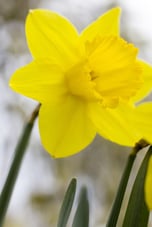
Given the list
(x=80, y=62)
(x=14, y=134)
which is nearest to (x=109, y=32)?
(x=80, y=62)

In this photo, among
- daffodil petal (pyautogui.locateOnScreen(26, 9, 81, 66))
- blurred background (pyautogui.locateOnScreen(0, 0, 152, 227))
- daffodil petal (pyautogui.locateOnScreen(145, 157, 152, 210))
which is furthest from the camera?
blurred background (pyautogui.locateOnScreen(0, 0, 152, 227))

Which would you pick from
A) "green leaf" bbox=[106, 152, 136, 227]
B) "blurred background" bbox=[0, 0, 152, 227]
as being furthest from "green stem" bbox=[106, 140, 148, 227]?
"blurred background" bbox=[0, 0, 152, 227]

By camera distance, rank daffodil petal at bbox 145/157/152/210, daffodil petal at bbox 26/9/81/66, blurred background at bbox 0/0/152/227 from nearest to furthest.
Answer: daffodil petal at bbox 145/157/152/210 → daffodil petal at bbox 26/9/81/66 → blurred background at bbox 0/0/152/227

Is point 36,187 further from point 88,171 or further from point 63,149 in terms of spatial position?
point 63,149

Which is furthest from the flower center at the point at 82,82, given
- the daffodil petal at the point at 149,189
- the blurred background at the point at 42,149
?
the blurred background at the point at 42,149

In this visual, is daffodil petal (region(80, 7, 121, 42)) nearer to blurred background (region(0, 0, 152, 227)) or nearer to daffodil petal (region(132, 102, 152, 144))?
daffodil petal (region(132, 102, 152, 144))
